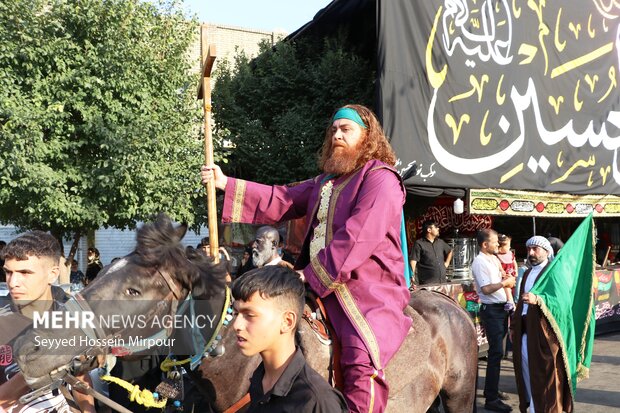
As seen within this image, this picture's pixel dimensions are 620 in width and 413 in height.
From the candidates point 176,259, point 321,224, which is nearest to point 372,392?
point 321,224

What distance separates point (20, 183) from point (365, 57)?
6.87 m

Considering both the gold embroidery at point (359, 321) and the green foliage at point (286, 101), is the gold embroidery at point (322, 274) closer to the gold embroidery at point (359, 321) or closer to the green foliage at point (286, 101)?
the gold embroidery at point (359, 321)

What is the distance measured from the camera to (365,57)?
12836 millimetres

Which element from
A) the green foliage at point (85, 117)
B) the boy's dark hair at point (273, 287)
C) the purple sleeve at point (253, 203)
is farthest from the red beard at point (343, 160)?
the green foliage at point (85, 117)

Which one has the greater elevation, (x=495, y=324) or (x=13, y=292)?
(x=13, y=292)

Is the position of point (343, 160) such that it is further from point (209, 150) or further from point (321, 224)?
point (209, 150)

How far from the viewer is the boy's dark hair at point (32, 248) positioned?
2809mm

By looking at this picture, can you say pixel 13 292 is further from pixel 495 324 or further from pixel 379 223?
pixel 495 324

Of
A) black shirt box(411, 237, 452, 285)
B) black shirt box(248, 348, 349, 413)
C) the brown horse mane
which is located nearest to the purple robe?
the brown horse mane

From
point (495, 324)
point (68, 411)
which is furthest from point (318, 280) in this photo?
point (495, 324)

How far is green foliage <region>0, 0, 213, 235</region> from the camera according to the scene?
30.8ft

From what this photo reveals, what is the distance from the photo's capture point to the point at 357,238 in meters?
3.39

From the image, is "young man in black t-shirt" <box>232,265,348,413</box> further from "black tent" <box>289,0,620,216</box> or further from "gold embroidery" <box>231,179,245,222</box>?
"black tent" <box>289,0,620,216</box>

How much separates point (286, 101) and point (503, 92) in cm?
432
